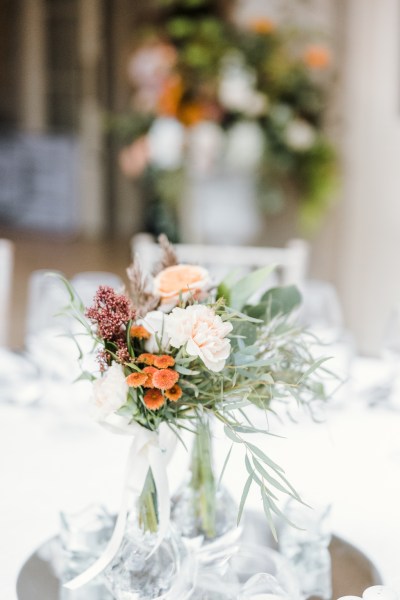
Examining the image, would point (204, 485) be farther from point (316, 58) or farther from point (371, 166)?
point (371, 166)

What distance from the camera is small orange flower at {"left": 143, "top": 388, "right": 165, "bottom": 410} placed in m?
0.85

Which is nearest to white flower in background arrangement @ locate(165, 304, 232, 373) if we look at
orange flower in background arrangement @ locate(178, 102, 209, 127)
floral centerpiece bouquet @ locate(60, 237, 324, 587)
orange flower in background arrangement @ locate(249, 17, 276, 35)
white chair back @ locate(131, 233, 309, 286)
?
floral centerpiece bouquet @ locate(60, 237, 324, 587)

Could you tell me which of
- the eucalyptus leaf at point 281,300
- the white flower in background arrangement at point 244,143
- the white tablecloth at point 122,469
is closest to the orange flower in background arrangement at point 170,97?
the white flower in background arrangement at point 244,143

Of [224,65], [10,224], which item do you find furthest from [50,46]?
[224,65]

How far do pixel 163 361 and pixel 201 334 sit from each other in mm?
54

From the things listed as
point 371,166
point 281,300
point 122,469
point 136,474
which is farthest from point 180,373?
point 371,166

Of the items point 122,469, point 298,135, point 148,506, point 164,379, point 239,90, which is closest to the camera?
point 164,379

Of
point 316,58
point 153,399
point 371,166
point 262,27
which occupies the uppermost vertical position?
point 262,27

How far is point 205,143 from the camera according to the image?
3.04 meters

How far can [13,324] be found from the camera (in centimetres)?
444

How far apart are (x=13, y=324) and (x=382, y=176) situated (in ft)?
7.26

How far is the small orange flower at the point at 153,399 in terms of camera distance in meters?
0.85

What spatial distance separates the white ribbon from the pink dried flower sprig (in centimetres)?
13

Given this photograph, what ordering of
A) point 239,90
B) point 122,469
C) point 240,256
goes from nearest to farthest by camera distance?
point 122,469 → point 240,256 → point 239,90
